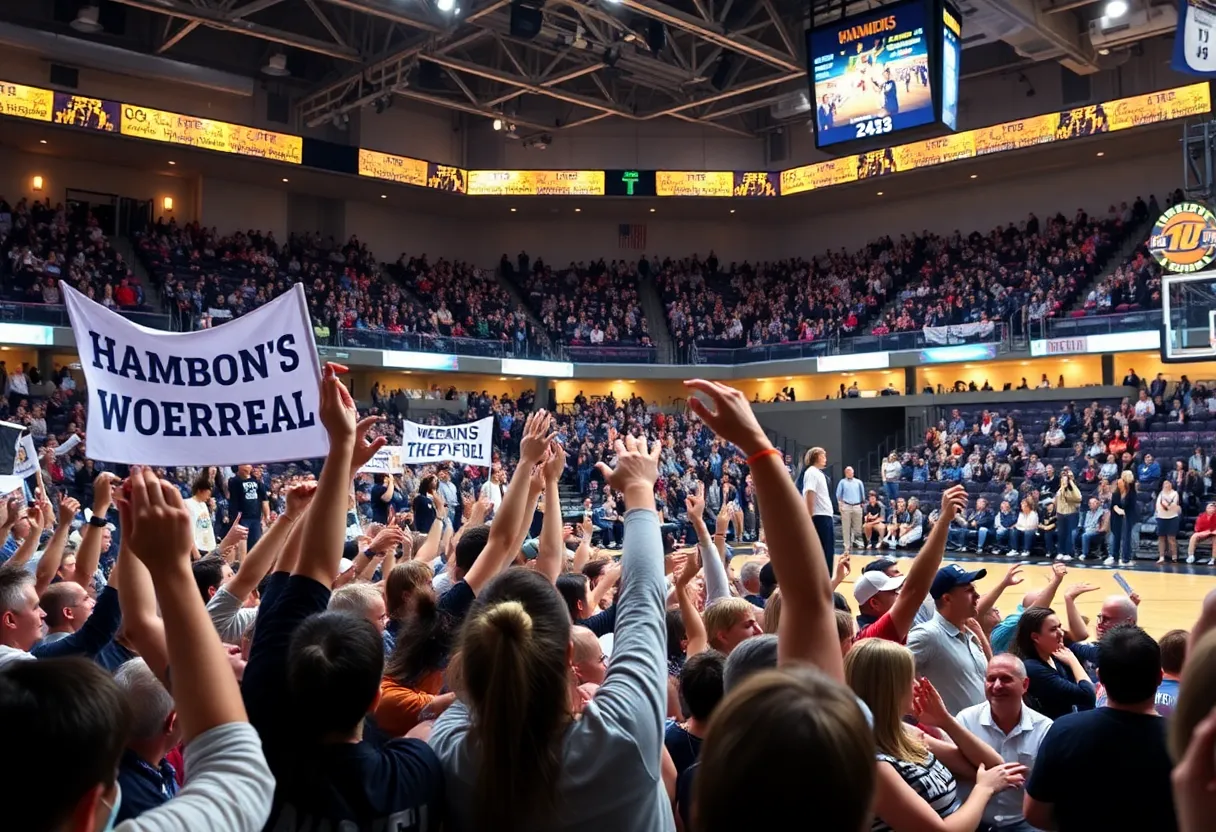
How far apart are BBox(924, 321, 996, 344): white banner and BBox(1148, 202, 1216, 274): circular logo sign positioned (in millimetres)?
8003

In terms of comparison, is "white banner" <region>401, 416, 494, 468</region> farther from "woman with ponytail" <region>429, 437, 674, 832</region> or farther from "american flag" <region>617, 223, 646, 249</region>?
"american flag" <region>617, 223, 646, 249</region>

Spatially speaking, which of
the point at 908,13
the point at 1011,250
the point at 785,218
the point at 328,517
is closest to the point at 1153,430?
the point at 1011,250

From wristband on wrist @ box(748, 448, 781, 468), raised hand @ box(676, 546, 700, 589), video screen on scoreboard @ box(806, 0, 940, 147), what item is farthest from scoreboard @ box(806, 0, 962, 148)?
wristband on wrist @ box(748, 448, 781, 468)

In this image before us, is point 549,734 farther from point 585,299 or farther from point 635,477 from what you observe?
point 585,299

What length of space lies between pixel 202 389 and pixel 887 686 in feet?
11.2

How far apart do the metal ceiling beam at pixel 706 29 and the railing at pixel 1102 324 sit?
8.84 m

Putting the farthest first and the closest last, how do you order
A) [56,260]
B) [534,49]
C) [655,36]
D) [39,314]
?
[534,49] → [56,260] → [655,36] → [39,314]

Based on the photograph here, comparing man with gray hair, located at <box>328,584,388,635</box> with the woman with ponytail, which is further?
man with gray hair, located at <box>328,584,388,635</box>

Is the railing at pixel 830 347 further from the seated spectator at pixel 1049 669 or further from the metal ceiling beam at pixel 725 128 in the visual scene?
the seated spectator at pixel 1049 669

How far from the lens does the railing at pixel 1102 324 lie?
78.5ft

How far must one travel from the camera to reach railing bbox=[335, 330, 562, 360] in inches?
1049

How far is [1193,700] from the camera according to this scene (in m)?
1.42

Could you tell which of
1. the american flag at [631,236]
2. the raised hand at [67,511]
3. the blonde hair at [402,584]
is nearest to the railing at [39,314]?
the american flag at [631,236]

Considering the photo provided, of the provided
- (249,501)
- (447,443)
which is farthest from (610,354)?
(447,443)
